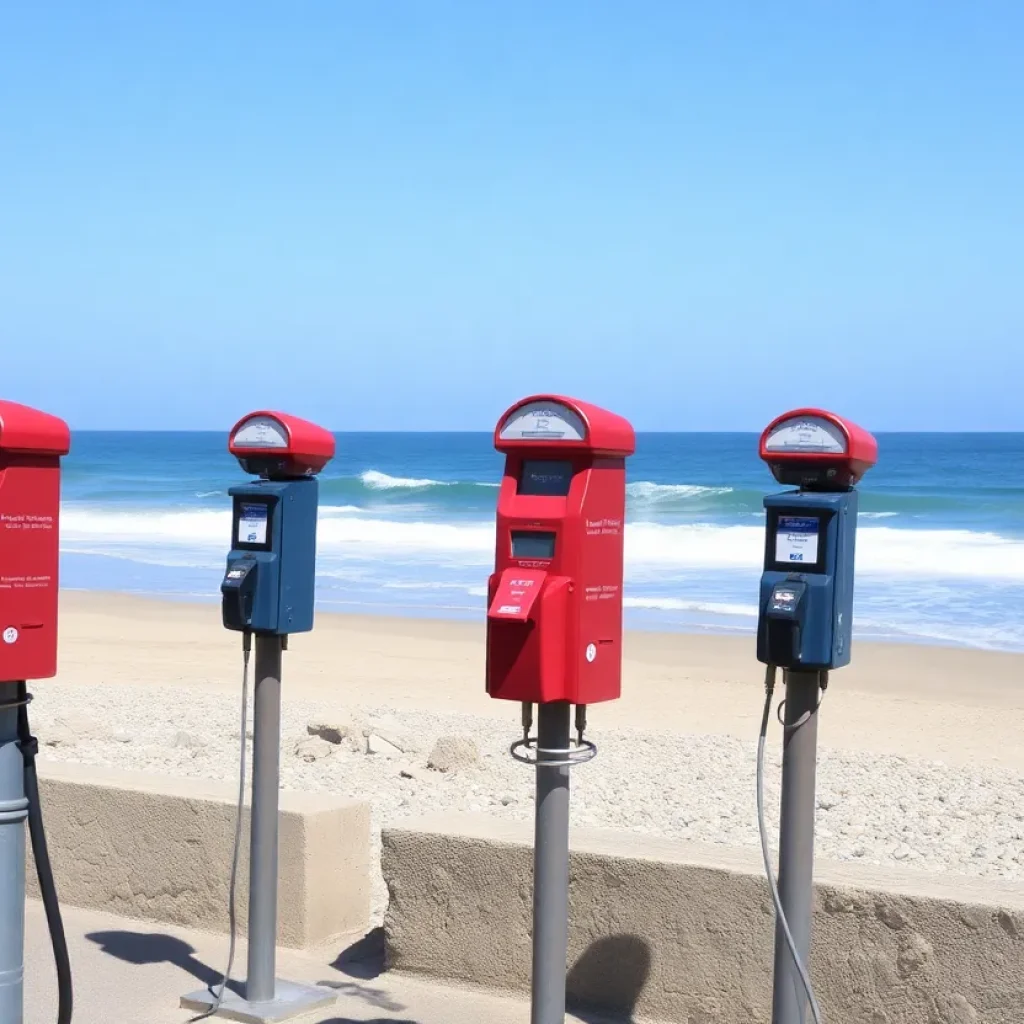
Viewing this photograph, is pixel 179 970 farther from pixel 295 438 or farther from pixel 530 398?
pixel 530 398

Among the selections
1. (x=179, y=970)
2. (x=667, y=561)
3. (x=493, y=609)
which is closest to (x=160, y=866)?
(x=179, y=970)

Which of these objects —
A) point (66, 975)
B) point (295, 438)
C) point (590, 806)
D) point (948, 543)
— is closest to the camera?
point (66, 975)

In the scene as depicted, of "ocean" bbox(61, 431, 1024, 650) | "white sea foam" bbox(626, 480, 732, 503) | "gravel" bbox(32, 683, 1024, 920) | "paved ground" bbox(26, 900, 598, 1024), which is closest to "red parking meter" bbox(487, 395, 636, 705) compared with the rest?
"paved ground" bbox(26, 900, 598, 1024)

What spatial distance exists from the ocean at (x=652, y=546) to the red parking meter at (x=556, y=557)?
→ 12878 mm

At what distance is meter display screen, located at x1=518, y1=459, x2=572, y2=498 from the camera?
3461mm

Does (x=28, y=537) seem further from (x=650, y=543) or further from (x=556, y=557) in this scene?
(x=650, y=543)

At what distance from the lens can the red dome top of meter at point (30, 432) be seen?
9.64 feet

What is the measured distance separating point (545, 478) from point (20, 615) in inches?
47.2

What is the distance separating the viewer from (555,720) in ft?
11.5

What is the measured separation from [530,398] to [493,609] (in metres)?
0.51

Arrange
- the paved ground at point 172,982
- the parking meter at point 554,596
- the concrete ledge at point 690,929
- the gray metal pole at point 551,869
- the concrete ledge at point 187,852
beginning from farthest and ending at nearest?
the concrete ledge at point 187,852
the paved ground at point 172,982
the concrete ledge at point 690,929
the gray metal pole at point 551,869
the parking meter at point 554,596

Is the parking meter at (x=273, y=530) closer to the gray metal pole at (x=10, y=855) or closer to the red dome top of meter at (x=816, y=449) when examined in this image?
the gray metal pole at (x=10, y=855)

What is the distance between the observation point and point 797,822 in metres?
3.39

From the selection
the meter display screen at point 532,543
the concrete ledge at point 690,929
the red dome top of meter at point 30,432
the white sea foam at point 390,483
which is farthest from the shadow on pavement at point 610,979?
the white sea foam at point 390,483
